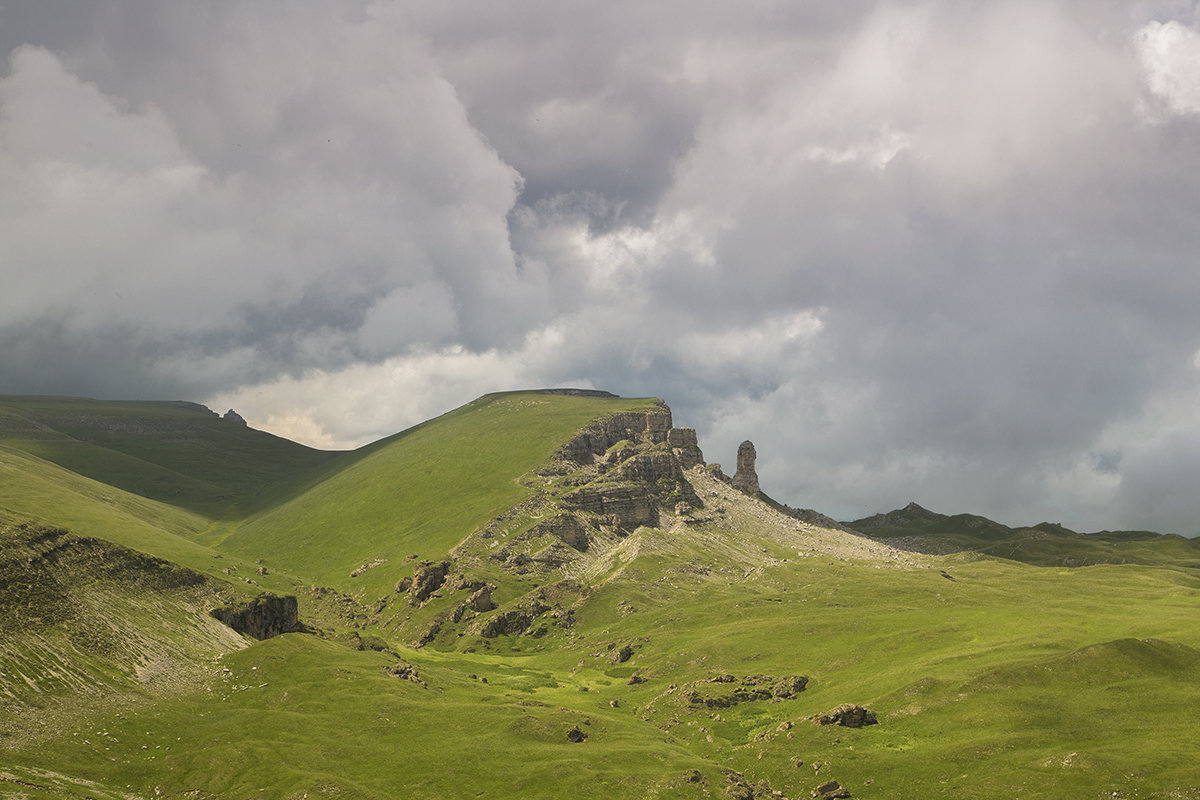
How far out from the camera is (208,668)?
5920 inches

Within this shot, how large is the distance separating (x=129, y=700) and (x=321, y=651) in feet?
148

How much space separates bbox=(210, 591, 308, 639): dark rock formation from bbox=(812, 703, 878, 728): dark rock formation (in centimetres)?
13289

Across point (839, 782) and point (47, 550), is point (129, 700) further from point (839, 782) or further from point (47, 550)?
point (839, 782)

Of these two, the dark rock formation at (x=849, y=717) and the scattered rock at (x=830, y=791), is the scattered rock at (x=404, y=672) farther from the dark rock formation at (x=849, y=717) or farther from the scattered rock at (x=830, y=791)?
the scattered rock at (x=830, y=791)

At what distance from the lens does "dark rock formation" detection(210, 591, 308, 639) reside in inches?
6939

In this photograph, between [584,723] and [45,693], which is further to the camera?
[584,723]

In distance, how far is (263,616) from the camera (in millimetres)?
183750

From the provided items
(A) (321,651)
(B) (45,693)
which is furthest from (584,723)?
(B) (45,693)

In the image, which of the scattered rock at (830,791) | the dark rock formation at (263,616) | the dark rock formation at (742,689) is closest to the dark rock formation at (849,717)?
the scattered rock at (830,791)

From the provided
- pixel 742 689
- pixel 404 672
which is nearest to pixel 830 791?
pixel 742 689

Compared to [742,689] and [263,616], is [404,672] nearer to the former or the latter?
[263,616]

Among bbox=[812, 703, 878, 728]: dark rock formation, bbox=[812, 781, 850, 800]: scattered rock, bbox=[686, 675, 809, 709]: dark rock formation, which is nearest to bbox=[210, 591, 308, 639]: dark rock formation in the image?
bbox=[686, 675, 809, 709]: dark rock formation

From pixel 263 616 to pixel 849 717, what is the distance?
140 m

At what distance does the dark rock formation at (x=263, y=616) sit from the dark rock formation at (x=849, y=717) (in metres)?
133
